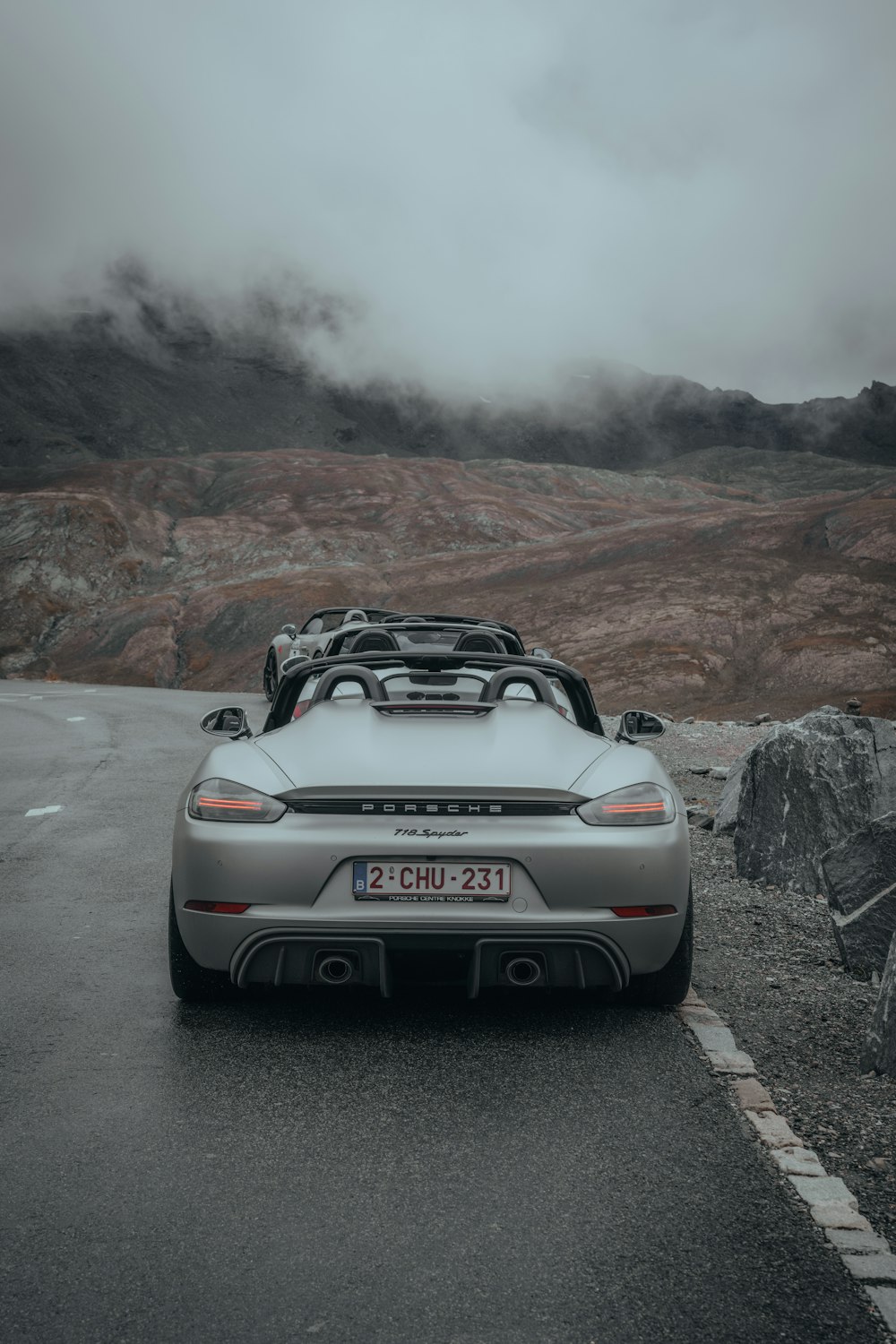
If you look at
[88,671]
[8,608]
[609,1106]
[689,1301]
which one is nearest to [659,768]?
[609,1106]

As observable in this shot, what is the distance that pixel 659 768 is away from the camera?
4.04m

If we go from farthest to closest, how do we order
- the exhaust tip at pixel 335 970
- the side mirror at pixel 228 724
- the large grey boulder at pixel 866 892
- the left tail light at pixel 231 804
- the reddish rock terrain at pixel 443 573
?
the reddish rock terrain at pixel 443 573, the side mirror at pixel 228 724, the large grey boulder at pixel 866 892, the left tail light at pixel 231 804, the exhaust tip at pixel 335 970

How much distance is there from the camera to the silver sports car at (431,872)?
3549 millimetres

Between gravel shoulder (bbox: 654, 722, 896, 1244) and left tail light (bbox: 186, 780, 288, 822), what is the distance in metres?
1.87

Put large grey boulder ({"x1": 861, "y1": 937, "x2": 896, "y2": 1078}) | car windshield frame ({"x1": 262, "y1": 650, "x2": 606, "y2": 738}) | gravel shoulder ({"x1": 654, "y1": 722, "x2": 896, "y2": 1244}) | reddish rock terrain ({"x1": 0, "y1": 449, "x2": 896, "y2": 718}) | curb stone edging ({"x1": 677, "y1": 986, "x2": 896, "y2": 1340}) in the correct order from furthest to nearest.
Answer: reddish rock terrain ({"x1": 0, "y1": 449, "x2": 896, "y2": 718}), car windshield frame ({"x1": 262, "y1": 650, "x2": 606, "y2": 738}), large grey boulder ({"x1": 861, "y1": 937, "x2": 896, "y2": 1078}), gravel shoulder ({"x1": 654, "y1": 722, "x2": 896, "y2": 1244}), curb stone edging ({"x1": 677, "y1": 986, "x2": 896, "y2": 1340})

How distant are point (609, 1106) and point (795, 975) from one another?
1.74 metres

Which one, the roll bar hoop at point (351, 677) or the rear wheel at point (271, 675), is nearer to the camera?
the roll bar hoop at point (351, 677)

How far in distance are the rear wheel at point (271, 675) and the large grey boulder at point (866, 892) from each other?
1489 centimetres

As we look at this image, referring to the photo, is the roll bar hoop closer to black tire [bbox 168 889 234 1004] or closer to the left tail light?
the left tail light

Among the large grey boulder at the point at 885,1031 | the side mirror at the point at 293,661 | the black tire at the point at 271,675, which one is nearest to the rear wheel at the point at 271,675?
the black tire at the point at 271,675

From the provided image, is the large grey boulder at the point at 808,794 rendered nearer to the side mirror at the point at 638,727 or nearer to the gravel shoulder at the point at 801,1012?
the gravel shoulder at the point at 801,1012

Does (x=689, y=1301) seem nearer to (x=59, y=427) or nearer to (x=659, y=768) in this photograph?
(x=659, y=768)

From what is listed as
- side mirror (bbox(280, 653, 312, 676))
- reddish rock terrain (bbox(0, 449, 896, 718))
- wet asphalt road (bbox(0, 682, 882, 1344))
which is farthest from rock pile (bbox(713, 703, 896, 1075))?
reddish rock terrain (bbox(0, 449, 896, 718))

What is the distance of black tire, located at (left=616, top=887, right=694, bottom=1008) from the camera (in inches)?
154
